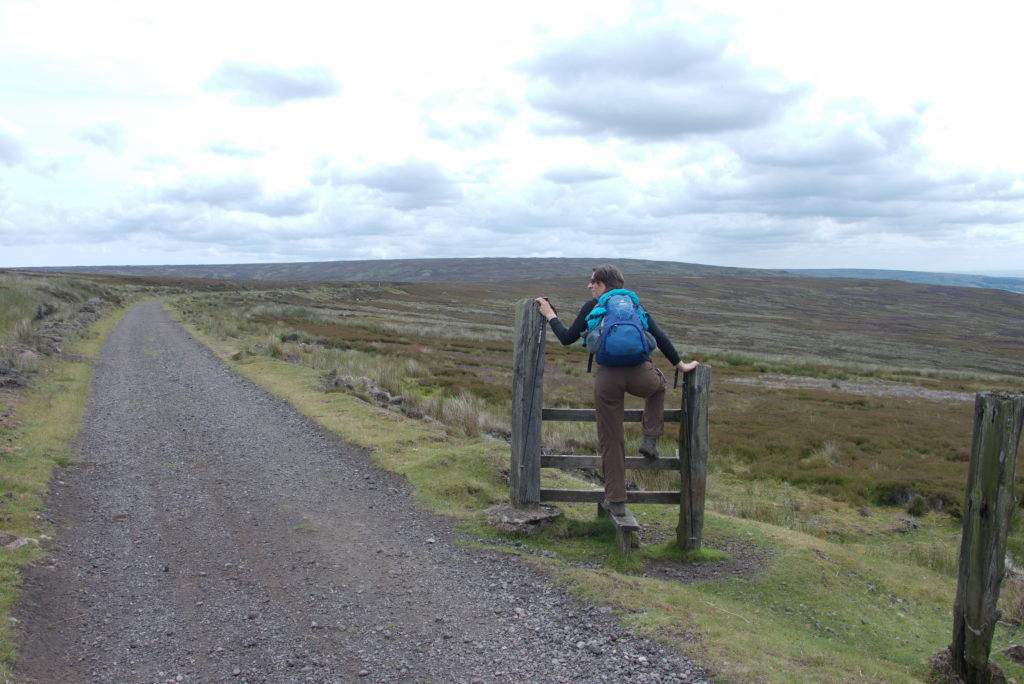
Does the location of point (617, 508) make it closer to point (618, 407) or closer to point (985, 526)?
point (618, 407)

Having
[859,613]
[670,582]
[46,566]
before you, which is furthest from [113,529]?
[859,613]

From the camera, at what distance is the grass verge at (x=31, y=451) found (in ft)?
16.3

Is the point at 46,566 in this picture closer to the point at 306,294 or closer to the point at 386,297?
the point at 306,294

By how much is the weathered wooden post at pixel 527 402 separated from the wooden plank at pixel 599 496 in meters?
0.14

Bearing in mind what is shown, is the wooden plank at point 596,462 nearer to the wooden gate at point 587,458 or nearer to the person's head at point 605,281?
the wooden gate at point 587,458

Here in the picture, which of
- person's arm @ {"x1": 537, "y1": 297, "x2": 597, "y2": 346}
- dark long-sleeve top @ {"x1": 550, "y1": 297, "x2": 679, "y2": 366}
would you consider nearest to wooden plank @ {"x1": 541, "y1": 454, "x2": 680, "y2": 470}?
dark long-sleeve top @ {"x1": 550, "y1": 297, "x2": 679, "y2": 366}

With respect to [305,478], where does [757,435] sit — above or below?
below

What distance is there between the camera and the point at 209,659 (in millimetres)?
4203

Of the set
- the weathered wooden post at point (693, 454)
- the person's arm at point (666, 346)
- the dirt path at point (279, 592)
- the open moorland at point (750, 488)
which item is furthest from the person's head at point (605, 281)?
the dirt path at point (279, 592)

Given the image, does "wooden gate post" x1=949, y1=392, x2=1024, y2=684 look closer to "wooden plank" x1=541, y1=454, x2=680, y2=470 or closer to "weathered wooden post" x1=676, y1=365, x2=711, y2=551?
"weathered wooden post" x1=676, y1=365, x2=711, y2=551

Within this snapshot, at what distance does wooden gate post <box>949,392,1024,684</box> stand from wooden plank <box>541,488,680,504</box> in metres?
2.57

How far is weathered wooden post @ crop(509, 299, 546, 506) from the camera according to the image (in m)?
6.70

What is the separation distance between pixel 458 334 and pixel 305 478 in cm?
3785

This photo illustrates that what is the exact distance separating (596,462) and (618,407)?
2.47 ft
